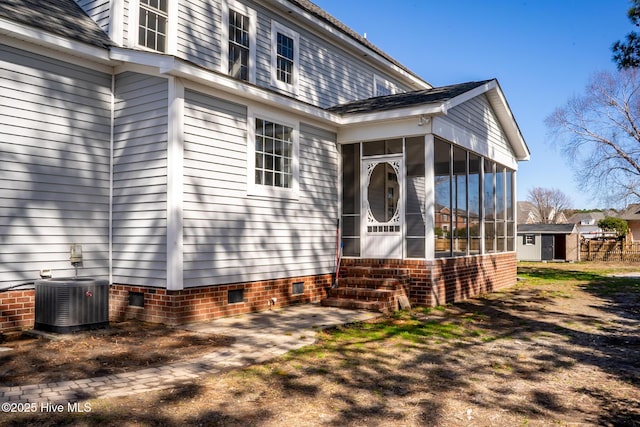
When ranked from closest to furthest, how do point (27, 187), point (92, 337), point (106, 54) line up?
point (92, 337)
point (27, 187)
point (106, 54)

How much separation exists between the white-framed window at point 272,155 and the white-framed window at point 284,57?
1.68 metres

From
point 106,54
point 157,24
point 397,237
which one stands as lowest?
point 397,237

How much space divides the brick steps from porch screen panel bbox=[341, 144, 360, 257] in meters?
0.72

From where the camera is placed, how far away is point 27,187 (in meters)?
7.67

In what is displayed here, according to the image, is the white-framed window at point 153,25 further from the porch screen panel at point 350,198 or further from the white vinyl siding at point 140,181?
the porch screen panel at point 350,198

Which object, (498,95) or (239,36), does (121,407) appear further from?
(498,95)

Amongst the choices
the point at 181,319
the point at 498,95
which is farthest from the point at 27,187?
the point at 498,95

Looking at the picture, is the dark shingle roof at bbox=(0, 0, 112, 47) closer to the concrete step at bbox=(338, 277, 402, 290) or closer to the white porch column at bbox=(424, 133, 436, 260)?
the white porch column at bbox=(424, 133, 436, 260)

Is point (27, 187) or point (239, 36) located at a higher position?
point (239, 36)

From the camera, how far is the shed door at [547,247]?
33.6m

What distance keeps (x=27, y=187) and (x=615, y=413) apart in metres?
7.92

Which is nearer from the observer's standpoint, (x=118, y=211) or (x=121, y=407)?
(x=121, y=407)

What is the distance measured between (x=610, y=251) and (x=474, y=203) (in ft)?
79.7

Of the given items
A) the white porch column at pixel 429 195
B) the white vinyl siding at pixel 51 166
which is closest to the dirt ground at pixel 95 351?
the white vinyl siding at pixel 51 166
